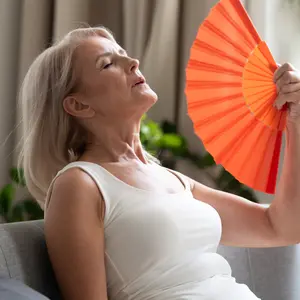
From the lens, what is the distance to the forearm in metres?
1.46

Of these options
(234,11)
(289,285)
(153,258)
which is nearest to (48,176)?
(153,258)

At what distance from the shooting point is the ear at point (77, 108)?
1396 millimetres

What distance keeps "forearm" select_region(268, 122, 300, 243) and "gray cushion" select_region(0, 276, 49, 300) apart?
0.70 metres

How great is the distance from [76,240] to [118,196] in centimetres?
14

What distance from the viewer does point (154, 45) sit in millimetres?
2705

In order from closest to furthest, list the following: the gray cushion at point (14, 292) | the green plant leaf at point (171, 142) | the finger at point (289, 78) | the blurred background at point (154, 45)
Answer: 1. the gray cushion at point (14, 292)
2. the finger at point (289, 78)
3. the blurred background at point (154, 45)
4. the green plant leaf at point (171, 142)

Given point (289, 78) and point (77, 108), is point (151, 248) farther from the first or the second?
point (289, 78)

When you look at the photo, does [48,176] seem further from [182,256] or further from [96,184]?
[182,256]

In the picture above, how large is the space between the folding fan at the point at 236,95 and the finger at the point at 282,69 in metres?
0.02

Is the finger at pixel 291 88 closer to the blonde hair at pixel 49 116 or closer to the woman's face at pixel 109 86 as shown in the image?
the woman's face at pixel 109 86

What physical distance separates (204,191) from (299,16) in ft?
3.33

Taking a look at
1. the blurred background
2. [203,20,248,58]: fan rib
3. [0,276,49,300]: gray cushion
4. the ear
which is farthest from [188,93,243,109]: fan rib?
the blurred background

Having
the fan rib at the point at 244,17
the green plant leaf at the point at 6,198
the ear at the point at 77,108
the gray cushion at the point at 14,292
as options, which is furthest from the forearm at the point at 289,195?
the green plant leaf at the point at 6,198

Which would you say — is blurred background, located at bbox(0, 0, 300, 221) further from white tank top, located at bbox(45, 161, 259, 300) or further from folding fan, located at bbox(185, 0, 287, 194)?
white tank top, located at bbox(45, 161, 259, 300)
